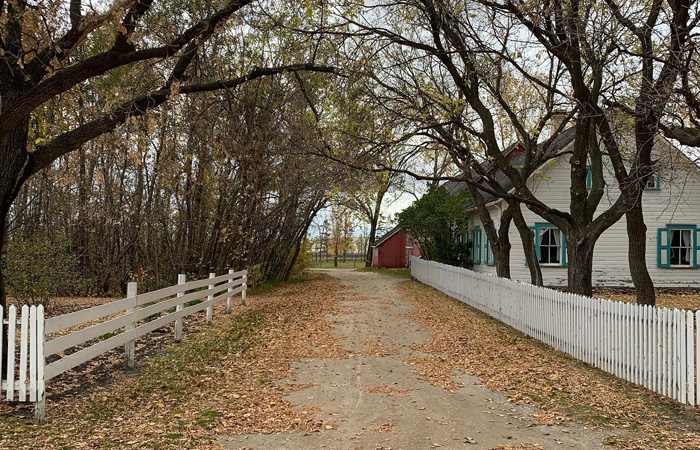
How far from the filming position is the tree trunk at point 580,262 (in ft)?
38.6

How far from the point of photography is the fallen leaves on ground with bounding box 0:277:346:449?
16.9 feet

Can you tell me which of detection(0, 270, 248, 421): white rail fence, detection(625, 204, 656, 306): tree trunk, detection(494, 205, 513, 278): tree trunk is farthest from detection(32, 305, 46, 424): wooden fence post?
detection(494, 205, 513, 278): tree trunk

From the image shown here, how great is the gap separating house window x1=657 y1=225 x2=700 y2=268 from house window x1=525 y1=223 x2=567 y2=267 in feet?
13.3

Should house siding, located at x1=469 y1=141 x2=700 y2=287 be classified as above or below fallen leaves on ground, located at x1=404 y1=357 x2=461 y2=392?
above

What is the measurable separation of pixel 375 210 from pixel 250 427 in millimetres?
41287

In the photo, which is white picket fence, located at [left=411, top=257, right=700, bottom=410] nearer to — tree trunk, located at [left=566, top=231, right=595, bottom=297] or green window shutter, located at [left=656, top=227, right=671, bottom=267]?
tree trunk, located at [left=566, top=231, right=595, bottom=297]

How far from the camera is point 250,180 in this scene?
1509cm

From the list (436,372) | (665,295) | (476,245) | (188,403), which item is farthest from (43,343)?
(476,245)

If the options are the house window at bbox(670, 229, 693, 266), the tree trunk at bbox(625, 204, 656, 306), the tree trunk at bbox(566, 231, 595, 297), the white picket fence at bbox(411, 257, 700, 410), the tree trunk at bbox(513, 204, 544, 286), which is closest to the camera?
the white picket fence at bbox(411, 257, 700, 410)

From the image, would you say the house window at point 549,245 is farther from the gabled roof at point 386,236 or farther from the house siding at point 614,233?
the gabled roof at point 386,236

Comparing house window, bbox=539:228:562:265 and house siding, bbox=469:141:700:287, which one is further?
house window, bbox=539:228:562:265

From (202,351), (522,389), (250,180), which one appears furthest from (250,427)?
(250,180)

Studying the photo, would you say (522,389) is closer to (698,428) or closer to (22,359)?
(698,428)

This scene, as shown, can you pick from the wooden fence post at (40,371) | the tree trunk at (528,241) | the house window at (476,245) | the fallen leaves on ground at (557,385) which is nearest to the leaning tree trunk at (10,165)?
the wooden fence post at (40,371)
